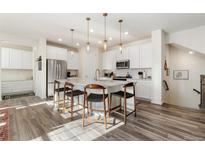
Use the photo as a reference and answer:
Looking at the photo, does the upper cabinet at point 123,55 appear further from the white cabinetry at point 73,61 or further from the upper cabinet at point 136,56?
the white cabinetry at point 73,61

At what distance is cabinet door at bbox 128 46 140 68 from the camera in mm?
4969

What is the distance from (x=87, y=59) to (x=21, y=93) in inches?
156

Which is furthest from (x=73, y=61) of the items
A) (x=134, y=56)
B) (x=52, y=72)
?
(x=134, y=56)

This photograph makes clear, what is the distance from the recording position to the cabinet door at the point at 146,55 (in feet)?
15.0

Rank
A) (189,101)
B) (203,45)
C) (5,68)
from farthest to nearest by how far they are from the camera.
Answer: (5,68) < (189,101) < (203,45)

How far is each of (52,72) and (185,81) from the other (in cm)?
582

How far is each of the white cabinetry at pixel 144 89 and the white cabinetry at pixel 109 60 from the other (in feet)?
6.15

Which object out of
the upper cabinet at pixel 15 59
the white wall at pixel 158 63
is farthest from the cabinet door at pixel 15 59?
the white wall at pixel 158 63

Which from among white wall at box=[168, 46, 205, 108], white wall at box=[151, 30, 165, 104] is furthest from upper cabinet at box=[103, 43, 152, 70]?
white wall at box=[168, 46, 205, 108]

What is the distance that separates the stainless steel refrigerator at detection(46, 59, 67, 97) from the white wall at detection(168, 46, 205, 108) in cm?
508

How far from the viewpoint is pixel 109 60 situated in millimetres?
6418
